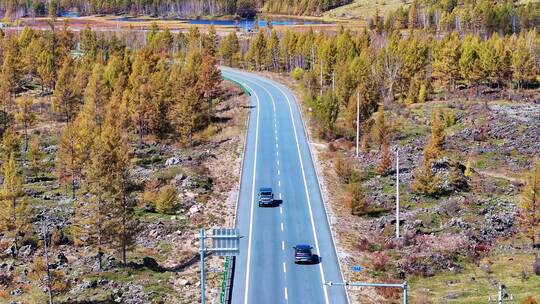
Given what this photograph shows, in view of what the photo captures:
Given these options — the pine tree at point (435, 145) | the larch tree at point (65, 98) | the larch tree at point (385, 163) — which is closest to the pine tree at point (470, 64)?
the pine tree at point (435, 145)

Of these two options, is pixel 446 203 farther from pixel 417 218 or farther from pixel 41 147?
pixel 41 147

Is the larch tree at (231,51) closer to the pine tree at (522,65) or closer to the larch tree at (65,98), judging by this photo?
the larch tree at (65,98)

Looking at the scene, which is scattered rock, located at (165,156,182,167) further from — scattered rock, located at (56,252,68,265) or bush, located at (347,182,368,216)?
bush, located at (347,182,368,216)

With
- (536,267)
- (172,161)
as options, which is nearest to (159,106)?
(172,161)

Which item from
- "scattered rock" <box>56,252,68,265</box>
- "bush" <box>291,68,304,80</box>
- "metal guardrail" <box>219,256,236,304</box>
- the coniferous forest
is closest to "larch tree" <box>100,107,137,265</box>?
the coniferous forest

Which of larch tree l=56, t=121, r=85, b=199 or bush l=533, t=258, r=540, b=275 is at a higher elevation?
larch tree l=56, t=121, r=85, b=199

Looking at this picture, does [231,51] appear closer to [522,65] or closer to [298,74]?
[298,74]

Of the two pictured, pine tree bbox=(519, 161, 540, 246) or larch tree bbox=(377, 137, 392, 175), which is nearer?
pine tree bbox=(519, 161, 540, 246)
